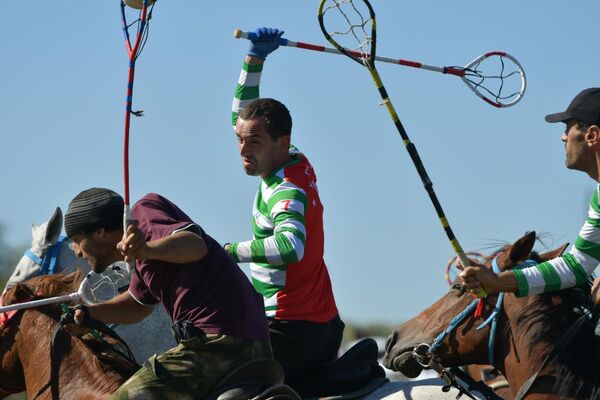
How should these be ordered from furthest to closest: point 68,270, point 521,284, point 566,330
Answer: point 68,270, point 566,330, point 521,284

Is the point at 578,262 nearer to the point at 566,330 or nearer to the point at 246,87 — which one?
the point at 566,330

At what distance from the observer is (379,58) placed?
23.5 feet

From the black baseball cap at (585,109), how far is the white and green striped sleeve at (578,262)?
0.40 metres

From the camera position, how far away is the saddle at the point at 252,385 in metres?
6.14

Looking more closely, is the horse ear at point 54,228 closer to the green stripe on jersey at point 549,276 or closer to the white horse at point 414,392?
the white horse at point 414,392

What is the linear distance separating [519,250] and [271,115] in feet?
5.73

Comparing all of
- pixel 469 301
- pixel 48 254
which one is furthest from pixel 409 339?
pixel 48 254

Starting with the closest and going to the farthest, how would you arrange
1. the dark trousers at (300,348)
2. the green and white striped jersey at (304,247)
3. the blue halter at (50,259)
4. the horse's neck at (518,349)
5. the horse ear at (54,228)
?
the horse's neck at (518,349) → the green and white striped jersey at (304,247) → the dark trousers at (300,348) → the blue halter at (50,259) → the horse ear at (54,228)

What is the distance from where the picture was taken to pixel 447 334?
737 centimetres

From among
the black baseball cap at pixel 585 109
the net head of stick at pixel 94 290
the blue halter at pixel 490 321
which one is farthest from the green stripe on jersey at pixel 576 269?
the net head of stick at pixel 94 290

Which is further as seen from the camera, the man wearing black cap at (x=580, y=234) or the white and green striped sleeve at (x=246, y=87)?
the white and green striped sleeve at (x=246, y=87)

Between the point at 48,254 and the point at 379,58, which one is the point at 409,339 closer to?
the point at 379,58

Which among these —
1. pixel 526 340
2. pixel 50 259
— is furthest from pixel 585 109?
pixel 50 259

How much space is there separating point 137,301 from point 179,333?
600mm
